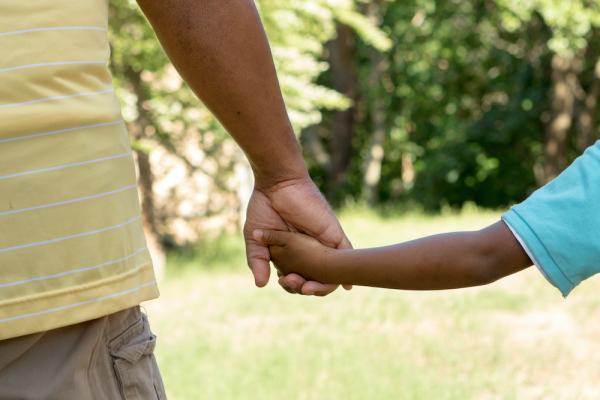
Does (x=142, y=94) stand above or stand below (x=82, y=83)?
below

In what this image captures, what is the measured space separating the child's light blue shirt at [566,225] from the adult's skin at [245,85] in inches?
17.6

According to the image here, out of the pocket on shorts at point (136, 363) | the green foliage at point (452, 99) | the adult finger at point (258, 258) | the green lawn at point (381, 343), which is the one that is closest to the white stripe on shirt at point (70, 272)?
the pocket on shorts at point (136, 363)

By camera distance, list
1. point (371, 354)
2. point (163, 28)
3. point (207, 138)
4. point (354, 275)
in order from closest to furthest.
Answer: point (163, 28) < point (354, 275) < point (371, 354) < point (207, 138)

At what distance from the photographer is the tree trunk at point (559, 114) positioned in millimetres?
18625

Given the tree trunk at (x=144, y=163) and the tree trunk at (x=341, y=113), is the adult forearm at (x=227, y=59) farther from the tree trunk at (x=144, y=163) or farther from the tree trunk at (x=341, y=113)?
the tree trunk at (x=341, y=113)

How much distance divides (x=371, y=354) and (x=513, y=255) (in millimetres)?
3958

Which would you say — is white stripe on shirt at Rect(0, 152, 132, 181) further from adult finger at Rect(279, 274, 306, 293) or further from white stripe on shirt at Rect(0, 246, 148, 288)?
adult finger at Rect(279, 274, 306, 293)

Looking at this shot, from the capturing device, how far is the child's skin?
1.90 m

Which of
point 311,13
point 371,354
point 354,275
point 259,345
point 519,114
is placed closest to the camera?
point 354,275

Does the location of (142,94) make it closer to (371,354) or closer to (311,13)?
(311,13)

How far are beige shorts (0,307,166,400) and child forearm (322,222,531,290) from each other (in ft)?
2.00

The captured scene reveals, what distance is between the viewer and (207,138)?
38.2 ft

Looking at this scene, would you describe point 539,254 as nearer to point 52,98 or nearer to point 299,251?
point 299,251

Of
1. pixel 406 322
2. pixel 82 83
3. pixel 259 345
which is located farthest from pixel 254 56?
pixel 406 322
